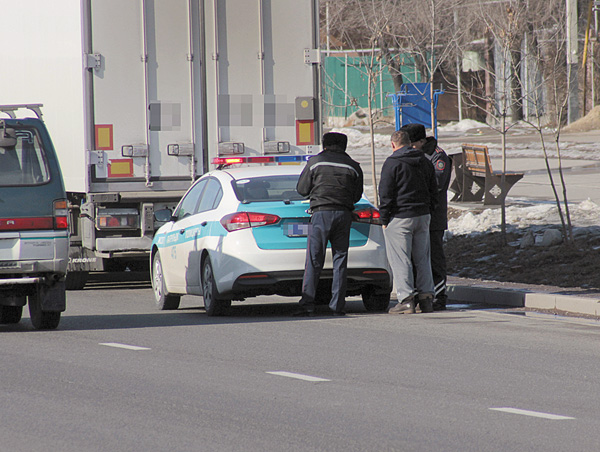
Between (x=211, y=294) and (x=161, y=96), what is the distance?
12.1 feet

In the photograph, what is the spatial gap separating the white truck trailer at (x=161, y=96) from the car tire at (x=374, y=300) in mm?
3170

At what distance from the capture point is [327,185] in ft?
36.1

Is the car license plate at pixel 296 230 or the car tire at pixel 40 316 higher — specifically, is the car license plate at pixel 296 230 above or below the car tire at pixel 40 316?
above

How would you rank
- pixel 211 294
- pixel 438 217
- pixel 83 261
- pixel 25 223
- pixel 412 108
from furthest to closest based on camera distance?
pixel 412 108, pixel 83 261, pixel 438 217, pixel 211 294, pixel 25 223

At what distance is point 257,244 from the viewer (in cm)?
1088

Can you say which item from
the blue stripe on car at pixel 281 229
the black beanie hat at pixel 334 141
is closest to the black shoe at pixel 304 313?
the blue stripe on car at pixel 281 229

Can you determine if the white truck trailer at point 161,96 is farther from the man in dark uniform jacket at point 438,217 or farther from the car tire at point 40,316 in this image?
the car tire at point 40,316

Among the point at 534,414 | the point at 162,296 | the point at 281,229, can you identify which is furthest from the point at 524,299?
the point at 534,414

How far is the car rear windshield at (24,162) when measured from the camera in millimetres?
9859

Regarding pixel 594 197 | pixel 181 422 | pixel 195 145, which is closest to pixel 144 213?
pixel 195 145

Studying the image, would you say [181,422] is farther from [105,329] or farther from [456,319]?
[456,319]

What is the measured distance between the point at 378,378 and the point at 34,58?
29.6 ft

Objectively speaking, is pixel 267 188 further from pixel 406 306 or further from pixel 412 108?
pixel 412 108

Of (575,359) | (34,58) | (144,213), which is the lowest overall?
(575,359)
